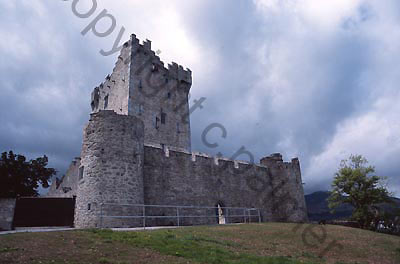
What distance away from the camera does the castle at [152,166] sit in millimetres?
15398

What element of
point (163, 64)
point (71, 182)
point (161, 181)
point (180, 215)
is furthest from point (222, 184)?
point (163, 64)

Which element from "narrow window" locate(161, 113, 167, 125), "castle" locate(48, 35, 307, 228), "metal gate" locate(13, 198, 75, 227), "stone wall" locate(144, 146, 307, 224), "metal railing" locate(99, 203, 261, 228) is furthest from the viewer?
"narrow window" locate(161, 113, 167, 125)

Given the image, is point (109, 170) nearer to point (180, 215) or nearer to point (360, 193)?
point (180, 215)

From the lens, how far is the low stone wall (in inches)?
662

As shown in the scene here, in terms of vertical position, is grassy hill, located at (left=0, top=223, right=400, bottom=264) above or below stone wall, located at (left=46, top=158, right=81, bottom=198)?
below

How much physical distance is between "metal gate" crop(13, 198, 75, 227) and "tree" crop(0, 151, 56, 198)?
3298mm

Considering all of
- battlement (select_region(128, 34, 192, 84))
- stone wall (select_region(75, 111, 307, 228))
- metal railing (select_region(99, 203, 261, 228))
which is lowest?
metal railing (select_region(99, 203, 261, 228))

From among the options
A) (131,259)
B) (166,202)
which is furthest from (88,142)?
(131,259)

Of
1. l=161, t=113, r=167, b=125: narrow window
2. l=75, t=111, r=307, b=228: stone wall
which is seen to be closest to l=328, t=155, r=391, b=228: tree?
l=75, t=111, r=307, b=228: stone wall

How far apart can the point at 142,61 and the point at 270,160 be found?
16.4m

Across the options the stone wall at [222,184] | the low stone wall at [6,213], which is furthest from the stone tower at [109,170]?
the low stone wall at [6,213]

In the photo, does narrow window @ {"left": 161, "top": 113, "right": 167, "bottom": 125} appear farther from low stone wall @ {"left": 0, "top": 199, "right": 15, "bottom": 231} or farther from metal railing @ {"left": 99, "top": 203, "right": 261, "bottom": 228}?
low stone wall @ {"left": 0, "top": 199, "right": 15, "bottom": 231}

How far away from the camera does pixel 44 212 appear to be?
1870 centimetres

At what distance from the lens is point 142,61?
31.4 m
